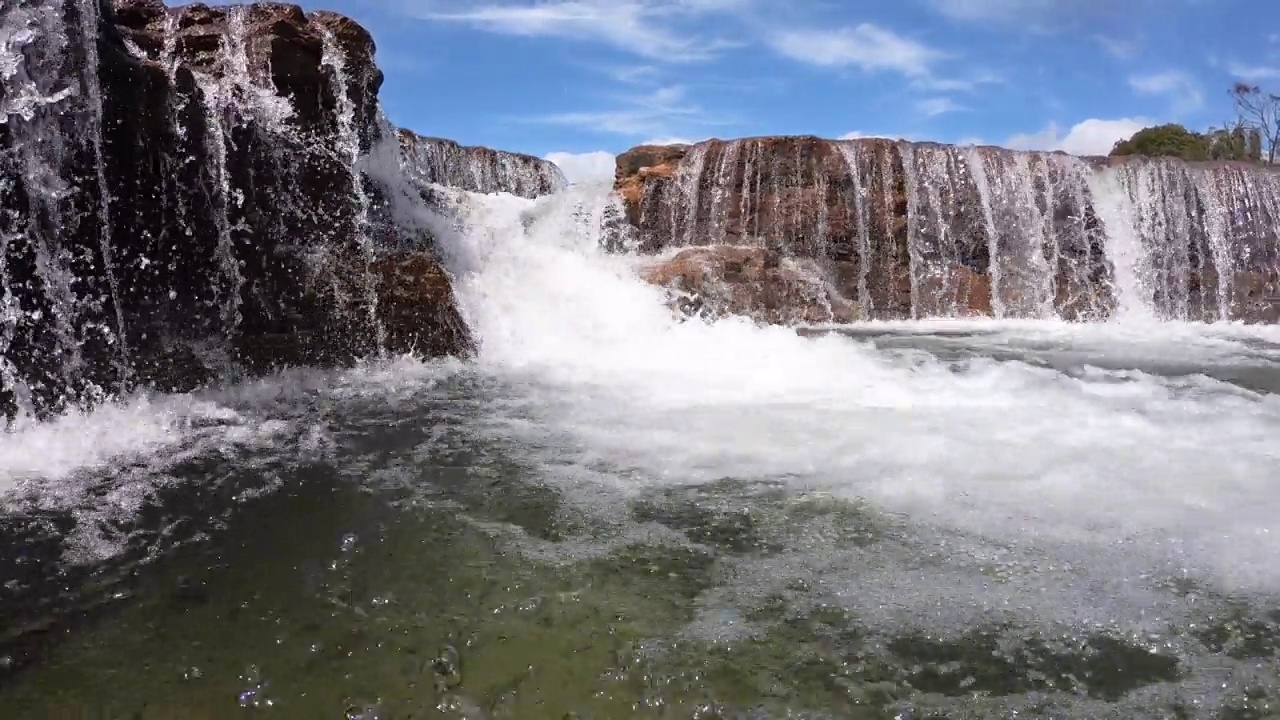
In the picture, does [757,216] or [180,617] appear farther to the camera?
[757,216]

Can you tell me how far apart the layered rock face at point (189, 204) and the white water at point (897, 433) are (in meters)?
0.39

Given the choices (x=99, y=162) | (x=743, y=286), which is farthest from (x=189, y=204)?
(x=743, y=286)

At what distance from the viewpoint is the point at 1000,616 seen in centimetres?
256

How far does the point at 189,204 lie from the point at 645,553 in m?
4.32

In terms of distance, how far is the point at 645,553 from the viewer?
119 inches

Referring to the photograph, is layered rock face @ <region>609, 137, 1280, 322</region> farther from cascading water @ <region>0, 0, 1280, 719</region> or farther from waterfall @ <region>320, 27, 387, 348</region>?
waterfall @ <region>320, 27, 387, 348</region>

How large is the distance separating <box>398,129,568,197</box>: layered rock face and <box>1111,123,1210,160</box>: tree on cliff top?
1740 cm

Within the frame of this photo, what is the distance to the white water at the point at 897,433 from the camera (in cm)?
312

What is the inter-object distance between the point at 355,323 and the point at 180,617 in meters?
4.39

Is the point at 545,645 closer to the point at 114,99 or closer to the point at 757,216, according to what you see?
the point at 114,99

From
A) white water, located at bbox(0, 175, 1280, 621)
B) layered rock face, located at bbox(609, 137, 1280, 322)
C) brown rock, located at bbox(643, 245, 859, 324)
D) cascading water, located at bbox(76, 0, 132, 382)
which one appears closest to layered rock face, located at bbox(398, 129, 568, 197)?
layered rock face, located at bbox(609, 137, 1280, 322)

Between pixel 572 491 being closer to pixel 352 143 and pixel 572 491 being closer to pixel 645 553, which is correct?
pixel 645 553

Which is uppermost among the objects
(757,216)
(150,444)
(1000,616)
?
(757,216)

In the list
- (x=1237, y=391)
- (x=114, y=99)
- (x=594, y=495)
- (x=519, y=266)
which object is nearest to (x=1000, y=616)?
(x=594, y=495)
